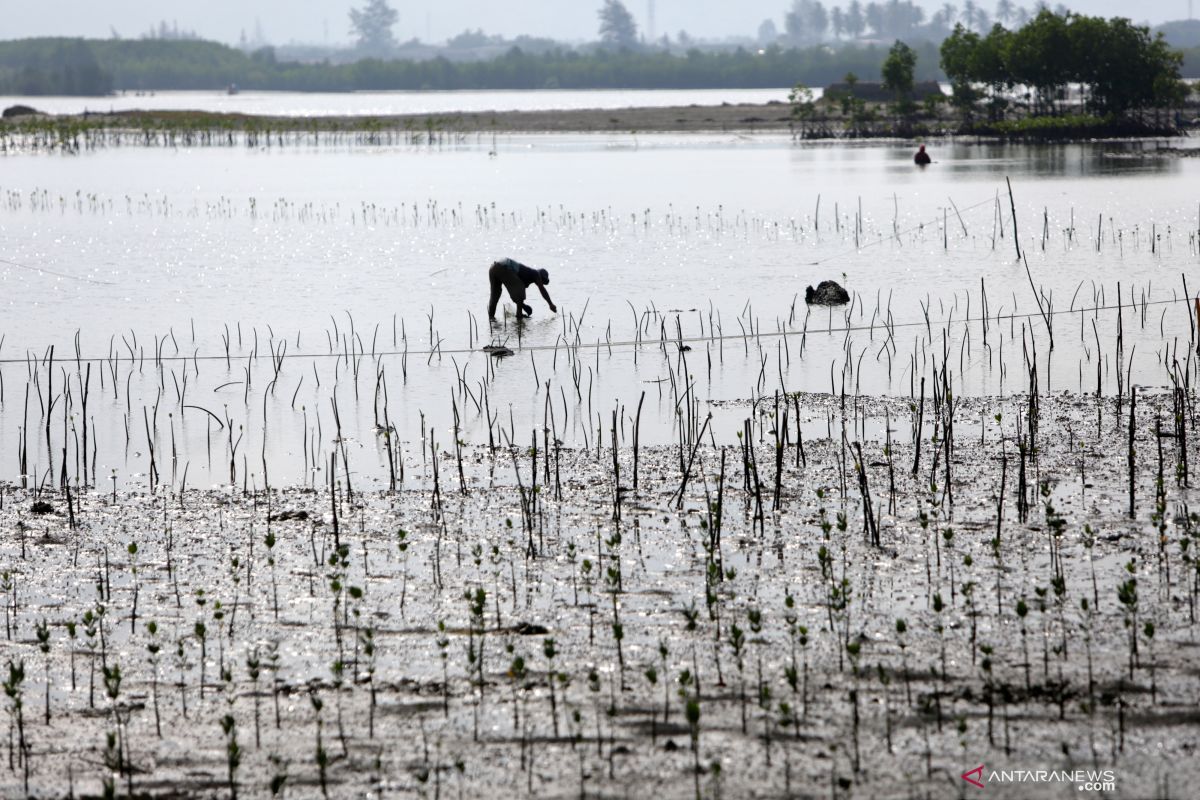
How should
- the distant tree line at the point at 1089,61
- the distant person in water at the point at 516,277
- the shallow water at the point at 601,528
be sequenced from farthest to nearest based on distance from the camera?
the distant tree line at the point at 1089,61 < the distant person in water at the point at 516,277 < the shallow water at the point at 601,528

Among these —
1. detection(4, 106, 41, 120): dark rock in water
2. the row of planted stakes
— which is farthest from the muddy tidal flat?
detection(4, 106, 41, 120): dark rock in water

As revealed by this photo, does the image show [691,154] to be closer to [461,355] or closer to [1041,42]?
[1041,42]

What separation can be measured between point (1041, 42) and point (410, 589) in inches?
2489

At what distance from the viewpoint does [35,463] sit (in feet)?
33.3

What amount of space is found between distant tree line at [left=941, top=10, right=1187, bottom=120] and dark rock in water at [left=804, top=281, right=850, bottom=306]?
50920mm

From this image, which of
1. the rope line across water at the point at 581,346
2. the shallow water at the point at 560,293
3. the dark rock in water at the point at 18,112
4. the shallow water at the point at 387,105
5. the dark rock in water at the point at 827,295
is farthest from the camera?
the shallow water at the point at 387,105

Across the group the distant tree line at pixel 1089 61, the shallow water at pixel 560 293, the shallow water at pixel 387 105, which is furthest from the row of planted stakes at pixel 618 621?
the shallow water at pixel 387 105

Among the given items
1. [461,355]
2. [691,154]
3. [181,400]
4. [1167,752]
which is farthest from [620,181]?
[1167,752]

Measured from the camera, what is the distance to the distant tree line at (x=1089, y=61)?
63.3 meters

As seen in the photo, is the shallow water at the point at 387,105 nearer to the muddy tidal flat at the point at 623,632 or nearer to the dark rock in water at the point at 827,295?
the dark rock in water at the point at 827,295

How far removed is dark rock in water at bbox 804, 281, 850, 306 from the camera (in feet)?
56.6

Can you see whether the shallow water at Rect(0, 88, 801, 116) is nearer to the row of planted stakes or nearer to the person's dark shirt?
the person's dark shirt

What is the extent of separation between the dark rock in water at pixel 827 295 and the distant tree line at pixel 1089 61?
2005 inches

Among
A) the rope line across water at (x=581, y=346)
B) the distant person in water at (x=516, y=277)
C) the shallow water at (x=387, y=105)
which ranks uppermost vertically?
the shallow water at (x=387, y=105)
